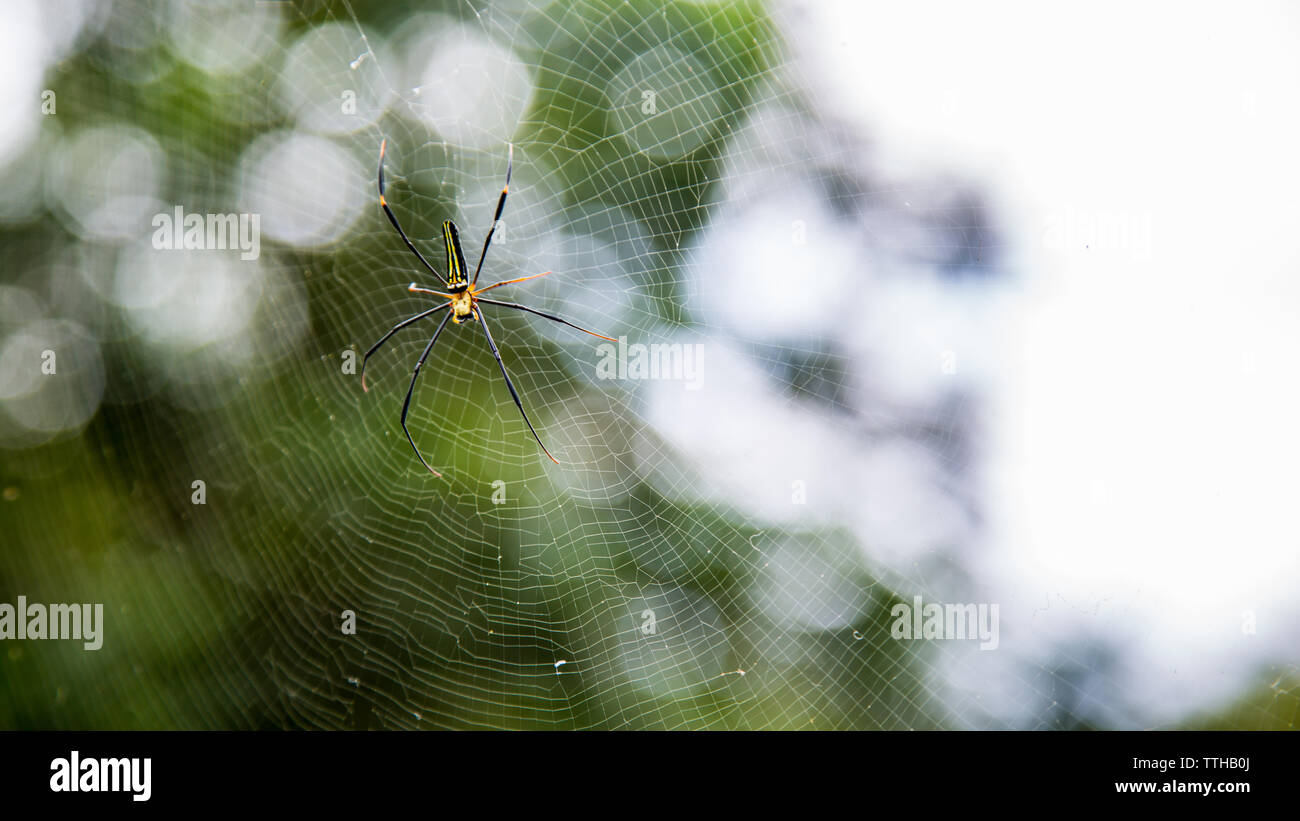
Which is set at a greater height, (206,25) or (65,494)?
(206,25)

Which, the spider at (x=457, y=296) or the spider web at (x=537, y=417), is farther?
the spider web at (x=537, y=417)

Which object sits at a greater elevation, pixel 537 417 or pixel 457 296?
pixel 457 296

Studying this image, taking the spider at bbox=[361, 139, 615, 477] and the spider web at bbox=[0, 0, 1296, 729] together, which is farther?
the spider web at bbox=[0, 0, 1296, 729]

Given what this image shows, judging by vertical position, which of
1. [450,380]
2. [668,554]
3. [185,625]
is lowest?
[185,625]

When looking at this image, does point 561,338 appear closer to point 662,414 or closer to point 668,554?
point 662,414

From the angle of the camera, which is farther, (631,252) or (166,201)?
(166,201)

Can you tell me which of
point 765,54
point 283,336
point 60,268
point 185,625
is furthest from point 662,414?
point 60,268

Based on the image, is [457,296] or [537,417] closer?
[457,296]
